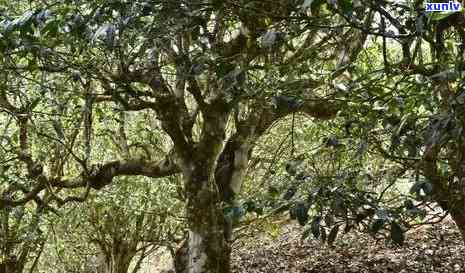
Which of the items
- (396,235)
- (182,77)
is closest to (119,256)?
(182,77)

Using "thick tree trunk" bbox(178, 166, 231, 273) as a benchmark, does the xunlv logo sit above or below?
above

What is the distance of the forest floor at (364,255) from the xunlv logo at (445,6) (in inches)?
195

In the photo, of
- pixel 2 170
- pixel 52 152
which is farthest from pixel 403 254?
pixel 2 170

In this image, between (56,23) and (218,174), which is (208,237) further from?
(56,23)

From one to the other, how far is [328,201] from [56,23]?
1462 millimetres

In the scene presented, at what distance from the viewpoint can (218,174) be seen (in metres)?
6.07

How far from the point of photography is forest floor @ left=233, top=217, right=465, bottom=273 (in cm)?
784

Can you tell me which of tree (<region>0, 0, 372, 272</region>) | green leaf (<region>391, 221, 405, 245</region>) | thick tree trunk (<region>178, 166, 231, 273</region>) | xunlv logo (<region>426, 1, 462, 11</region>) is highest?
tree (<region>0, 0, 372, 272</region>)

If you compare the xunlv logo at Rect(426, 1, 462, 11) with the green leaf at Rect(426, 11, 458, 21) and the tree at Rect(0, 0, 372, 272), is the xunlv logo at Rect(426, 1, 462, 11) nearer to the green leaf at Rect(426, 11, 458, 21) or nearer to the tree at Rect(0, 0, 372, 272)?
the green leaf at Rect(426, 11, 458, 21)

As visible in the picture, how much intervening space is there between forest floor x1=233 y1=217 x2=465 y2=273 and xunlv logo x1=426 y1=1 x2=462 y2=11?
195 inches

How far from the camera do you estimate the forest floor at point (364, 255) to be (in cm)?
784

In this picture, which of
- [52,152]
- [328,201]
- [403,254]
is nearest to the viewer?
[328,201]

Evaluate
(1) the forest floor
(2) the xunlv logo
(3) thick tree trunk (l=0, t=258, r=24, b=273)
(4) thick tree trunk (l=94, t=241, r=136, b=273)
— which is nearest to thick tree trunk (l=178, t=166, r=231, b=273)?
(1) the forest floor

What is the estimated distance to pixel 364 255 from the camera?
8977 mm
